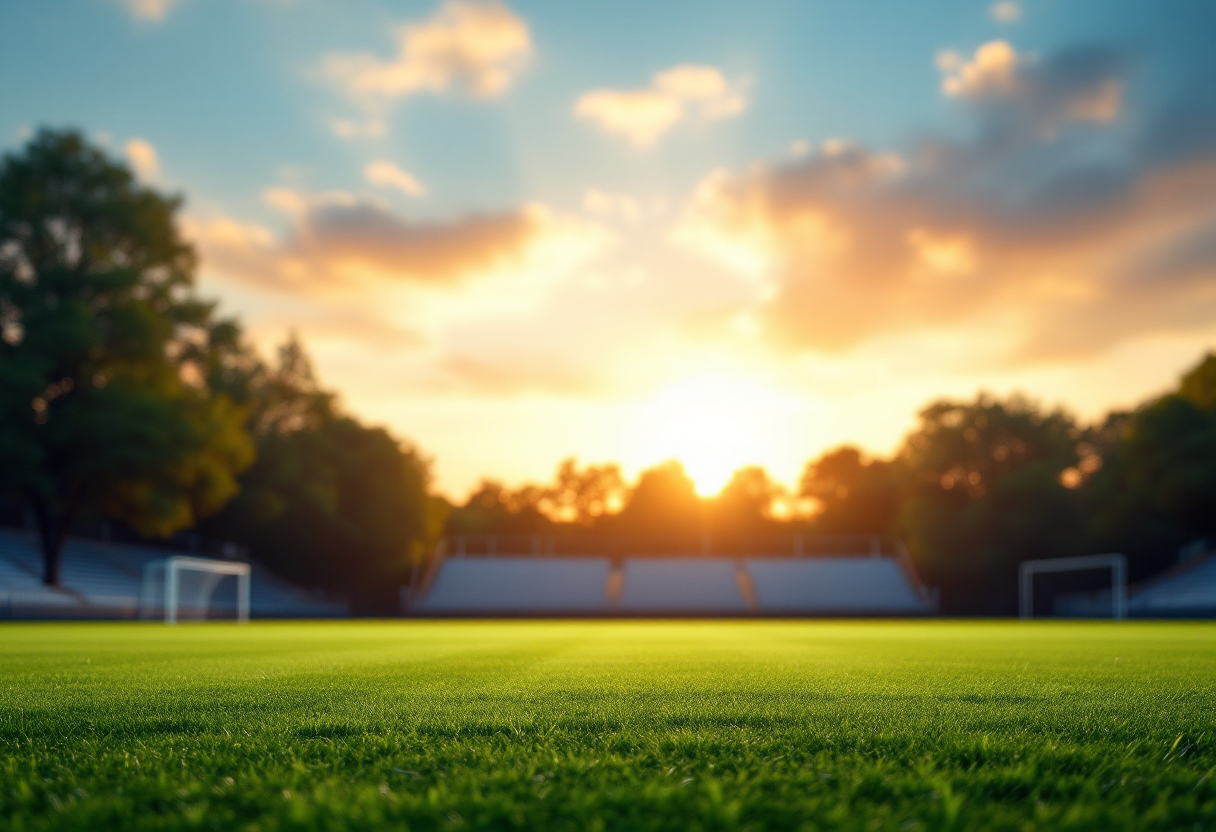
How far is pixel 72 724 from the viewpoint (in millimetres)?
3246

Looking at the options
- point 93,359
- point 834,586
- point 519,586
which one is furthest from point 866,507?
point 93,359

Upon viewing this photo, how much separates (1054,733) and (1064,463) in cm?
4744

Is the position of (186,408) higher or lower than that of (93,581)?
higher

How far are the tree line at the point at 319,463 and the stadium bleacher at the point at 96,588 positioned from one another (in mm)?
1381

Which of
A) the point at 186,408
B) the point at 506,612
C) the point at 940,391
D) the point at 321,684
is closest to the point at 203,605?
the point at 186,408

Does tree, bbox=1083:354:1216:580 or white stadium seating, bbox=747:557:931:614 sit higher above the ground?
tree, bbox=1083:354:1216:580

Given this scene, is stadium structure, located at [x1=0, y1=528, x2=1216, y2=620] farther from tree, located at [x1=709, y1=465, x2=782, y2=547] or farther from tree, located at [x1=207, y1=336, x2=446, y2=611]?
tree, located at [x1=709, y1=465, x2=782, y2=547]

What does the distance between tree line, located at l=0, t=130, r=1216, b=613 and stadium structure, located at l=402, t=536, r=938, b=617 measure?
5.18 ft

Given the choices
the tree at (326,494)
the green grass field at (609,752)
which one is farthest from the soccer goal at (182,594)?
the green grass field at (609,752)

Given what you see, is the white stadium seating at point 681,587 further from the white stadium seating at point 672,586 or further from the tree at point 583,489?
the tree at point 583,489

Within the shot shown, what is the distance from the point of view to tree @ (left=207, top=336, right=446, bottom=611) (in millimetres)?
40844

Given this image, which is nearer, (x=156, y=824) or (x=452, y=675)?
(x=156, y=824)

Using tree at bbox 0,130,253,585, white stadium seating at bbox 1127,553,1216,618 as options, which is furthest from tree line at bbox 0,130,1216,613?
white stadium seating at bbox 1127,553,1216,618

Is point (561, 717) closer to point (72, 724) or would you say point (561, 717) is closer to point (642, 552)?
point (72, 724)
